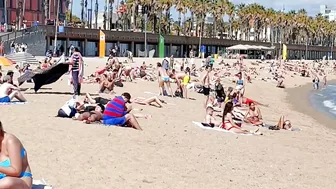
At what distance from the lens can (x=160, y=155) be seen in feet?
30.7

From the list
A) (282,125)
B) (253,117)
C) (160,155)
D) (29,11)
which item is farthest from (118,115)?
(29,11)

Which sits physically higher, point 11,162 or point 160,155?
point 11,162

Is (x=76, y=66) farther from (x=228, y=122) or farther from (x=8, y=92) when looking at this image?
(x=228, y=122)

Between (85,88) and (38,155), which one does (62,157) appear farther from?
(85,88)

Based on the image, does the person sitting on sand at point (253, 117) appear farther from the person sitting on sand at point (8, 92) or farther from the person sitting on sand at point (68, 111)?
the person sitting on sand at point (8, 92)

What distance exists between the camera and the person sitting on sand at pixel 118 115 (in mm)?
11172

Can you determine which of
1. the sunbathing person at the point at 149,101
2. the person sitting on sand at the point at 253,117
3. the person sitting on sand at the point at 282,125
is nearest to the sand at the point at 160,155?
the person sitting on sand at the point at 282,125

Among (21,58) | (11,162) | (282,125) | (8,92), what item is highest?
(21,58)

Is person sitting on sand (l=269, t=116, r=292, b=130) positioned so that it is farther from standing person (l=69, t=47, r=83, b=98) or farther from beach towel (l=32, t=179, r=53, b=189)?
beach towel (l=32, t=179, r=53, b=189)

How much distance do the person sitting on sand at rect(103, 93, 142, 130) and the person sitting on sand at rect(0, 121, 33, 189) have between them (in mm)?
5406

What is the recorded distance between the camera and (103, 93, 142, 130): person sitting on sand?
11.2 m

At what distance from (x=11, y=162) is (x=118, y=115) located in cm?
562

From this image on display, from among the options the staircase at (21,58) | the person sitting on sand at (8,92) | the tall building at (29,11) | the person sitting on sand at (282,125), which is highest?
the tall building at (29,11)

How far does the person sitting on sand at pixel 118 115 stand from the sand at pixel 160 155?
10.3 inches
